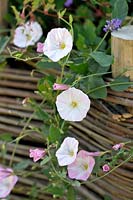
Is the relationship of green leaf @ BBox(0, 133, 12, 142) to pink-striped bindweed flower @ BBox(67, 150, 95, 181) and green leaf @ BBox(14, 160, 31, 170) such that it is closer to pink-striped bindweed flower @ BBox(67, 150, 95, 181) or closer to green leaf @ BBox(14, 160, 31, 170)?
green leaf @ BBox(14, 160, 31, 170)

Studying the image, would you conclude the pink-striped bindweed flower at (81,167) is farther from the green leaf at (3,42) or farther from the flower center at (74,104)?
the green leaf at (3,42)

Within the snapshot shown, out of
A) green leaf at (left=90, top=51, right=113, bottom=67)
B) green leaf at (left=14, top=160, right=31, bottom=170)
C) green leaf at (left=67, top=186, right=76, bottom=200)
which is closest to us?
green leaf at (left=90, top=51, right=113, bottom=67)

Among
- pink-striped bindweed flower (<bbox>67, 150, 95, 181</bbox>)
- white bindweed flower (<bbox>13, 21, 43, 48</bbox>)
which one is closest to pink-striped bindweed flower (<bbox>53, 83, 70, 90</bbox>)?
pink-striped bindweed flower (<bbox>67, 150, 95, 181</bbox>)

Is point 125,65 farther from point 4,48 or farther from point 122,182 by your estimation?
point 4,48

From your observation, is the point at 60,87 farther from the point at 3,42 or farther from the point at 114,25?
the point at 3,42

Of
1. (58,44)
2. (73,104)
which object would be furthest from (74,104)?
(58,44)
